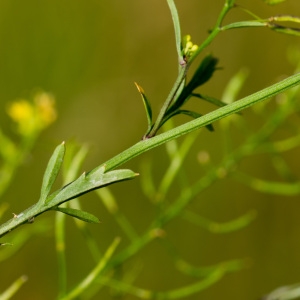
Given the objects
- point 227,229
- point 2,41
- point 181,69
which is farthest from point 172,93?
point 2,41

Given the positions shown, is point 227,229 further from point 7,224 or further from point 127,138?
point 127,138

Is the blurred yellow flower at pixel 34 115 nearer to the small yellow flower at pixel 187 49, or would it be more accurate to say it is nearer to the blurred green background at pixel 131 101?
the small yellow flower at pixel 187 49

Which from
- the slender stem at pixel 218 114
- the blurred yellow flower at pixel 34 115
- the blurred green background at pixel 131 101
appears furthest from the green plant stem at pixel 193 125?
the blurred green background at pixel 131 101

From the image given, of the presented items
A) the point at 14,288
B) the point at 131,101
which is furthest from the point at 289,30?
the point at 131,101

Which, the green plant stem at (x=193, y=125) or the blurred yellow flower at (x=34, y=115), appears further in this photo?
the blurred yellow flower at (x=34, y=115)

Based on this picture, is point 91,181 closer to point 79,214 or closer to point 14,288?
point 79,214

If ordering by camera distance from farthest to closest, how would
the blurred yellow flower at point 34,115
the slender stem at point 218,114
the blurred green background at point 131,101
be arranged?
the blurred green background at point 131,101 → the blurred yellow flower at point 34,115 → the slender stem at point 218,114

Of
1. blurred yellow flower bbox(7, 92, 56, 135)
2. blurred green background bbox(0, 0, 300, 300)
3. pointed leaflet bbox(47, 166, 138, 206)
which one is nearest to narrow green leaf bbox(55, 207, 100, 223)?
pointed leaflet bbox(47, 166, 138, 206)
